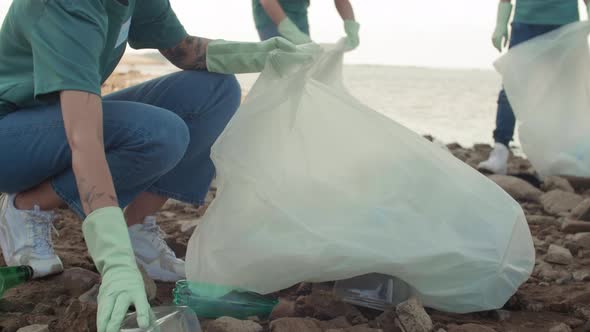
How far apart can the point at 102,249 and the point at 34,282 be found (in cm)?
44

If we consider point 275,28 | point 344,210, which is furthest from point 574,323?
point 275,28

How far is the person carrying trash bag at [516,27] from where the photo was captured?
2.57m

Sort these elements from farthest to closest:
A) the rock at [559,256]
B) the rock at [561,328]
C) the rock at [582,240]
Result: 1. the rock at [582,240]
2. the rock at [559,256]
3. the rock at [561,328]

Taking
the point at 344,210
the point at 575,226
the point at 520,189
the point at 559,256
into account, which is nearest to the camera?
the point at 344,210

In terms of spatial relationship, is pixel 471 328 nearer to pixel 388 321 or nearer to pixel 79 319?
pixel 388 321

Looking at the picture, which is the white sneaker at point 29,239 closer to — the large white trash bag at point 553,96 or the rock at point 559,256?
the rock at point 559,256

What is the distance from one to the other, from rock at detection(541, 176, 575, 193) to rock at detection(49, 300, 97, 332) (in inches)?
73.2

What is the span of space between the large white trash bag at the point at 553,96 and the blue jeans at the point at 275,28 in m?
0.71

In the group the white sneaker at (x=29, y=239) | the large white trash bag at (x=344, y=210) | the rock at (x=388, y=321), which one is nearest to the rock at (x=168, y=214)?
the white sneaker at (x=29, y=239)

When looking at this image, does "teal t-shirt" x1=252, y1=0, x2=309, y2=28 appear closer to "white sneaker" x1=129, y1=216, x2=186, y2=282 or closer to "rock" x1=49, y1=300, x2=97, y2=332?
"white sneaker" x1=129, y1=216, x2=186, y2=282

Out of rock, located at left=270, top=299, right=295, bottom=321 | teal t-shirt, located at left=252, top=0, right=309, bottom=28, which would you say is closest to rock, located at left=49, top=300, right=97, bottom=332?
rock, located at left=270, top=299, right=295, bottom=321

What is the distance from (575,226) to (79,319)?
1.37 metres

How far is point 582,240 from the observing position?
176cm

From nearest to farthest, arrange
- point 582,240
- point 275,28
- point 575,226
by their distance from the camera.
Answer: point 582,240 < point 575,226 < point 275,28
